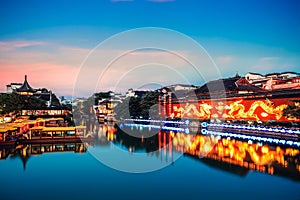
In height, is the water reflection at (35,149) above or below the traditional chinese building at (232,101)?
below

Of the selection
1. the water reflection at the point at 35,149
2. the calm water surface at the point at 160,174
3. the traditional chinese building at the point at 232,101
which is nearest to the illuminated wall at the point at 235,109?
the traditional chinese building at the point at 232,101

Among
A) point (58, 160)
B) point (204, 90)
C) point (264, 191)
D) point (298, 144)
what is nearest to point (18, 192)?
point (58, 160)

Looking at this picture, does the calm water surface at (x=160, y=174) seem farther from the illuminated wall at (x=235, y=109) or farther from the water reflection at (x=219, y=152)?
the illuminated wall at (x=235, y=109)

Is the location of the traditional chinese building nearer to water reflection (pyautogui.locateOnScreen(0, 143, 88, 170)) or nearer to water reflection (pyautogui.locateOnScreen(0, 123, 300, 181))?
water reflection (pyautogui.locateOnScreen(0, 123, 300, 181))

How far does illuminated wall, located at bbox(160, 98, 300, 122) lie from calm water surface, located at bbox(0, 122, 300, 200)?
544 cm

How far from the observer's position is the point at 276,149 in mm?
12797

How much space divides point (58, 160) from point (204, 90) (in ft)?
62.4

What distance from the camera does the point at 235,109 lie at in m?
22.0

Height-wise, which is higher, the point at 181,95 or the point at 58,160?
the point at 181,95

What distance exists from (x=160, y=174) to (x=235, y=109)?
44.4ft

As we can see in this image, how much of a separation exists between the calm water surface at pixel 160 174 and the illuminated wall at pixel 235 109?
17.8 feet

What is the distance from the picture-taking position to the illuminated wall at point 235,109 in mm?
18516

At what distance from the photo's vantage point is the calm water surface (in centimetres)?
772

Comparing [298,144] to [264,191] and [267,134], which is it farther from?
[264,191]
